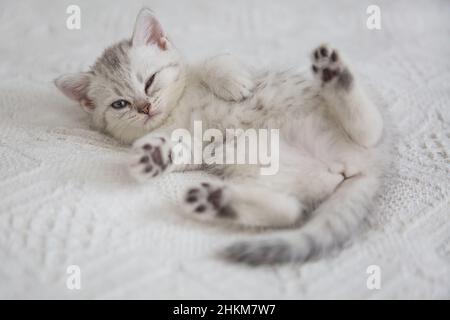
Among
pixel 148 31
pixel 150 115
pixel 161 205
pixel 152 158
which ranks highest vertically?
pixel 148 31

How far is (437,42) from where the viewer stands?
209 cm

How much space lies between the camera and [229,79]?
1.39 metres

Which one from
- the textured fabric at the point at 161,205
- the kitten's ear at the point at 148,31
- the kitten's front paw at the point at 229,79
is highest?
the kitten's ear at the point at 148,31

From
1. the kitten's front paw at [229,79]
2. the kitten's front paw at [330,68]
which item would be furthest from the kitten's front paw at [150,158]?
the kitten's front paw at [330,68]

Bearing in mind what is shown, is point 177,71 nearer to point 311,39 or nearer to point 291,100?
point 291,100

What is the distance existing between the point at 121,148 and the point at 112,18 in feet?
3.49

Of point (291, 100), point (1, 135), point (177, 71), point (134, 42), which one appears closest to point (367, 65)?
point (291, 100)

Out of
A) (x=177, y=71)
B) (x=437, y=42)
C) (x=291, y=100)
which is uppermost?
(x=437, y=42)

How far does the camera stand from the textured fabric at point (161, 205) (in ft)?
3.08

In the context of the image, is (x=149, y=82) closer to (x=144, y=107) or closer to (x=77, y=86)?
(x=144, y=107)

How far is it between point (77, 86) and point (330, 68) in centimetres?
84

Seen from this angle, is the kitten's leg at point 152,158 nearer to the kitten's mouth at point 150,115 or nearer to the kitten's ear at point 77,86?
the kitten's mouth at point 150,115

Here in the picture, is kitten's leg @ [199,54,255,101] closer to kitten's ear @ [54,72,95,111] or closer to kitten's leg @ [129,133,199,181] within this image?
kitten's leg @ [129,133,199,181]

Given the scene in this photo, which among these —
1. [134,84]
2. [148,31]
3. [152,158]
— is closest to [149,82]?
[134,84]
